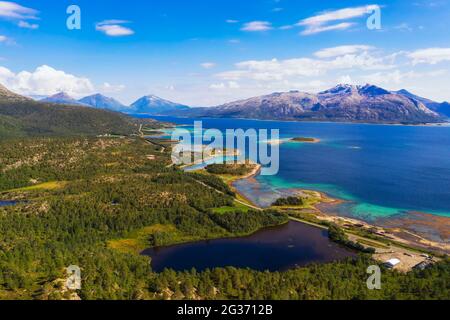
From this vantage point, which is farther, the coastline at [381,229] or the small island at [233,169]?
the small island at [233,169]

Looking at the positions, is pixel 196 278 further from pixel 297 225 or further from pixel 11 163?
pixel 11 163

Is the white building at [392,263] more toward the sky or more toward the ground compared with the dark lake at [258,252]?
more toward the sky

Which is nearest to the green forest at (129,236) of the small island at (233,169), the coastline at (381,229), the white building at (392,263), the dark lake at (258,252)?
the dark lake at (258,252)

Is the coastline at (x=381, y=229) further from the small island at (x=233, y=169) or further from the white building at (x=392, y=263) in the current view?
the small island at (x=233, y=169)

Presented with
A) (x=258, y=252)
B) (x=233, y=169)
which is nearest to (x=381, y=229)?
(x=258, y=252)

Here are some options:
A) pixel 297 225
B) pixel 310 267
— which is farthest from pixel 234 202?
pixel 310 267

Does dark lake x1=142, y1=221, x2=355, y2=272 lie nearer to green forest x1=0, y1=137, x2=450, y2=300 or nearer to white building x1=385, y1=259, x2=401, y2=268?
green forest x1=0, y1=137, x2=450, y2=300

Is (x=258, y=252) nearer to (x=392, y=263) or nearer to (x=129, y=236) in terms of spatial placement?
(x=392, y=263)
